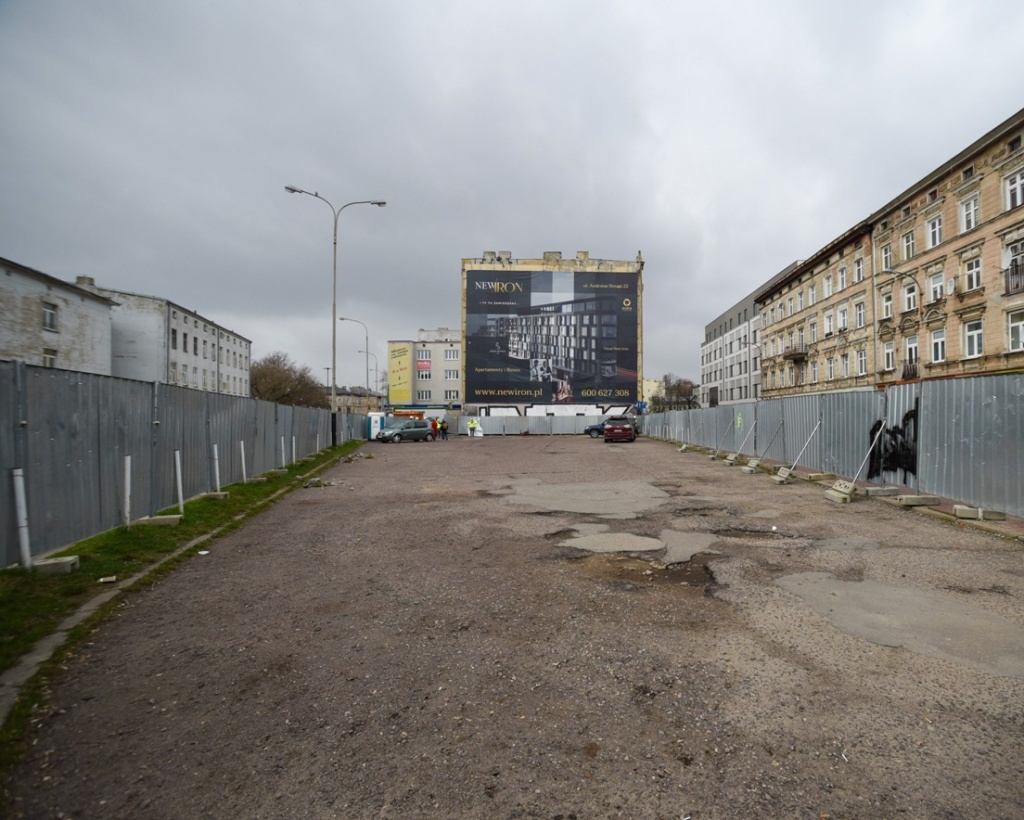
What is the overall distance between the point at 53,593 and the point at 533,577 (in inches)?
171

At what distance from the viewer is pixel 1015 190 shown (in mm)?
24391

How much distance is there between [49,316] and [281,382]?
28.4 m

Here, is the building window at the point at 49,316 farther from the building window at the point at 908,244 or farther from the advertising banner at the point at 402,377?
the building window at the point at 908,244

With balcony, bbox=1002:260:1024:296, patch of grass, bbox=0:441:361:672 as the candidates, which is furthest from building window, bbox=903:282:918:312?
patch of grass, bbox=0:441:361:672

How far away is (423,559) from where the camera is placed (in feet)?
20.5

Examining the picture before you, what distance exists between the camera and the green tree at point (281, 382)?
205ft

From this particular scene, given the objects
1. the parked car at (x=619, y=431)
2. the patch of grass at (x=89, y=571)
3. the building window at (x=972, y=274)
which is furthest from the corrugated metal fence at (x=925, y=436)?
the building window at (x=972, y=274)

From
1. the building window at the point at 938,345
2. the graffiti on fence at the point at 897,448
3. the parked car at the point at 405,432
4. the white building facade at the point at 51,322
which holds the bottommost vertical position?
the parked car at the point at 405,432

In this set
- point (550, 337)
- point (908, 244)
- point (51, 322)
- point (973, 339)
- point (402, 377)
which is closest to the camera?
point (973, 339)

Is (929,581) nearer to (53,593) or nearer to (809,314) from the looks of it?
(53,593)

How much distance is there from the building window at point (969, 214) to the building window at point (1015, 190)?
1.97m

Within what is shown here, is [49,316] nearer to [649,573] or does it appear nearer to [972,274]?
[649,573]

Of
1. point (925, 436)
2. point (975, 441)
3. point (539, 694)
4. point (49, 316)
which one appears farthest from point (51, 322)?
point (975, 441)

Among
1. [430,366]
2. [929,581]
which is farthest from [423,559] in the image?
[430,366]
